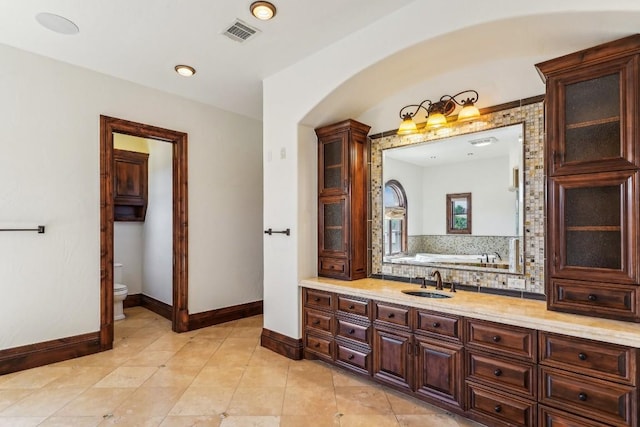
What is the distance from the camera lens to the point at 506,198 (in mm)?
2578

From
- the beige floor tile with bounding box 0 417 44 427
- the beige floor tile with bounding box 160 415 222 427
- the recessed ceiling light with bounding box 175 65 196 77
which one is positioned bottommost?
the beige floor tile with bounding box 160 415 222 427

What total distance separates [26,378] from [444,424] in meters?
3.25

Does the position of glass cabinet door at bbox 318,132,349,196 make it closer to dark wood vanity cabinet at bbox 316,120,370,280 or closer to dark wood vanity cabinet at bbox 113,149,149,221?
dark wood vanity cabinet at bbox 316,120,370,280

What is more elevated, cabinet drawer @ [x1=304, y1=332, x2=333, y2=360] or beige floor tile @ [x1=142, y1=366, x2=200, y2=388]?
cabinet drawer @ [x1=304, y1=332, x2=333, y2=360]

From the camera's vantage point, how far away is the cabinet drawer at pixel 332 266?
319cm

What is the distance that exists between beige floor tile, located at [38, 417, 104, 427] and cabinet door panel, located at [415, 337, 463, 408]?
2.16m

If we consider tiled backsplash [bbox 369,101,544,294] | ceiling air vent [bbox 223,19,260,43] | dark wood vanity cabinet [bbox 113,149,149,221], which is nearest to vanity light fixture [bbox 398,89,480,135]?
tiled backsplash [bbox 369,101,544,294]

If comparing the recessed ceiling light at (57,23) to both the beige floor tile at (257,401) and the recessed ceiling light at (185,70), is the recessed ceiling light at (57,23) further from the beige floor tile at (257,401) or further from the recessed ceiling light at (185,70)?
the beige floor tile at (257,401)

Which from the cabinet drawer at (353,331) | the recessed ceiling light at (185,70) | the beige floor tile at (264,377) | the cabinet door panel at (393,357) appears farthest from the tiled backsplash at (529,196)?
the recessed ceiling light at (185,70)

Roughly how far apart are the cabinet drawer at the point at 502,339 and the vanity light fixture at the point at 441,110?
5.07ft

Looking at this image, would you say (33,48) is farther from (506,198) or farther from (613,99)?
(613,99)

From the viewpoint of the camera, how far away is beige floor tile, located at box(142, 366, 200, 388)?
8.77 feet

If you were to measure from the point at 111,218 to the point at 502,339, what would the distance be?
3.59 m

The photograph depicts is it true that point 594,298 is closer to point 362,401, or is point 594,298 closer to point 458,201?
point 458,201
